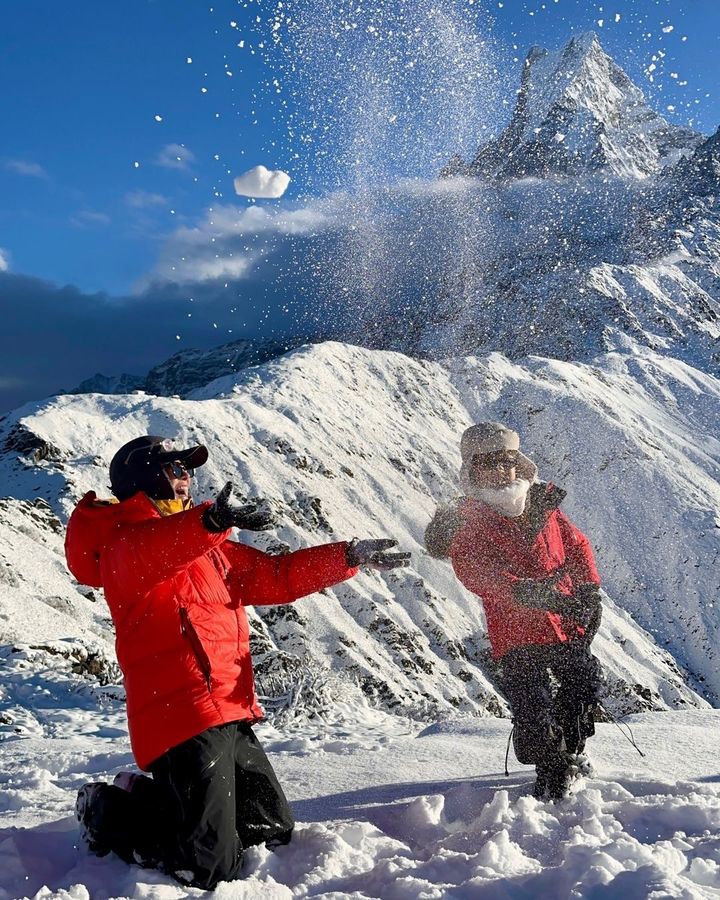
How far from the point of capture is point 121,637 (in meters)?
3.06

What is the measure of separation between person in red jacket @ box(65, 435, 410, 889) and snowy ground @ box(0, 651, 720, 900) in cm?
15

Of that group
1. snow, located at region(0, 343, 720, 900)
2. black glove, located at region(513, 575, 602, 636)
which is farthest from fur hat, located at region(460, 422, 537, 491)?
snow, located at region(0, 343, 720, 900)

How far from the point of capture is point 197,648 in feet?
9.84

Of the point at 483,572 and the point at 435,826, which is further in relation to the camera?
the point at 483,572

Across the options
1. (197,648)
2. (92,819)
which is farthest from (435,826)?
(92,819)

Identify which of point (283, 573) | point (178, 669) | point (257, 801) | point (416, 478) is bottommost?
point (257, 801)

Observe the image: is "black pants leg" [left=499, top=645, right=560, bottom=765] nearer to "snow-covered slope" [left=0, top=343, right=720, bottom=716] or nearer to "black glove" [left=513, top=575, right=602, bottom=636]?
"black glove" [left=513, top=575, right=602, bottom=636]

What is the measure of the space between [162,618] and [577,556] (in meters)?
2.47

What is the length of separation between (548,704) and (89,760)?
3.28 metres

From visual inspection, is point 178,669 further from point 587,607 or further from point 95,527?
point 587,607

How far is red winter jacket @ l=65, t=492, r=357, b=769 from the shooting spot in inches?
111

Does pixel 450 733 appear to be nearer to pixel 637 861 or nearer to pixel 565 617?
pixel 565 617

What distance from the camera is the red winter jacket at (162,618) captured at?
2.81 meters

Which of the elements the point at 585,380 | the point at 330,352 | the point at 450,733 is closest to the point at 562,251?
the point at 585,380
